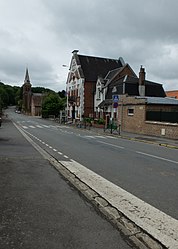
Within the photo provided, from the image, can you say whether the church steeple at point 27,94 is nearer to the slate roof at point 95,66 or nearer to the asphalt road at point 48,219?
the slate roof at point 95,66

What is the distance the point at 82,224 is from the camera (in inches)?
183

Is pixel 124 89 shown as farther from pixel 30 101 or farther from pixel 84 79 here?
pixel 30 101

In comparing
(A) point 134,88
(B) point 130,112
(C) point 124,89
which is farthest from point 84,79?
(B) point 130,112

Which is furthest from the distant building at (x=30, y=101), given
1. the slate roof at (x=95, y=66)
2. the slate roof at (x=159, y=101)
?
the slate roof at (x=159, y=101)

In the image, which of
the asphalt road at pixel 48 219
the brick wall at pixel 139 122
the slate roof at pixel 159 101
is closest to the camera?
the asphalt road at pixel 48 219

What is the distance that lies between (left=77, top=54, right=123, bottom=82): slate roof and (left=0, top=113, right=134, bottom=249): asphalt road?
48.2m

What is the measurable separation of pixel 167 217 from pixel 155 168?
200 inches

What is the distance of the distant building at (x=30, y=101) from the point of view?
121 m

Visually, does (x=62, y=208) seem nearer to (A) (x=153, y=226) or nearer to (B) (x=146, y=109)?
(A) (x=153, y=226)

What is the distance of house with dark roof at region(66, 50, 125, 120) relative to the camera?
178 feet

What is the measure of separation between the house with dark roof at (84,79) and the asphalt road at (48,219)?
45.0m

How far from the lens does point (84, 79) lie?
5359 centimetres

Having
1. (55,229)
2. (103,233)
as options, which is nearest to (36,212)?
(55,229)

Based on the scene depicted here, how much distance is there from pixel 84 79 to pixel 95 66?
4.94 metres
